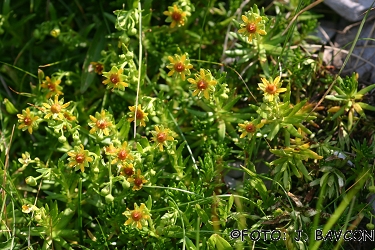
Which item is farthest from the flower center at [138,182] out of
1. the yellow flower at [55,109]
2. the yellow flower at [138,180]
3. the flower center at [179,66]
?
the flower center at [179,66]

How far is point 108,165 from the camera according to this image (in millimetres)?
2451

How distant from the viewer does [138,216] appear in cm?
232

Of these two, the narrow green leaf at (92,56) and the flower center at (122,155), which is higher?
the narrow green leaf at (92,56)

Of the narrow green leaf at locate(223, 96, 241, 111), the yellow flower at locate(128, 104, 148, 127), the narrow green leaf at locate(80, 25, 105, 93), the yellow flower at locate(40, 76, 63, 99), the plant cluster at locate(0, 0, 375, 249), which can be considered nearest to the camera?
the plant cluster at locate(0, 0, 375, 249)

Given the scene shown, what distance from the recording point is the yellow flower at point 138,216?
231 centimetres

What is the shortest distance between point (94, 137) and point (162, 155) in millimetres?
348

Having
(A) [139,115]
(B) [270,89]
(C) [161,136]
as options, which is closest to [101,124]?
(A) [139,115]

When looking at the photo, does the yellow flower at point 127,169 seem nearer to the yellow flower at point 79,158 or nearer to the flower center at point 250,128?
the yellow flower at point 79,158

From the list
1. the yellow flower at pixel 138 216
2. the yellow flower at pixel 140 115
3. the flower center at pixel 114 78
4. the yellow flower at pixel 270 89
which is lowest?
the yellow flower at pixel 138 216

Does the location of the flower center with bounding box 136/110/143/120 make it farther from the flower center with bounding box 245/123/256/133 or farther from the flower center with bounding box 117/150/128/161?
the flower center with bounding box 245/123/256/133

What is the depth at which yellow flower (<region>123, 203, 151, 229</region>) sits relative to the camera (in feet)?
7.59

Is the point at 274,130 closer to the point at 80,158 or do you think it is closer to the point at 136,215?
the point at 136,215

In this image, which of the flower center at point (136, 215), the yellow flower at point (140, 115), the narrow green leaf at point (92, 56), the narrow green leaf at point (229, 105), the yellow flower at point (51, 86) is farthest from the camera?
the narrow green leaf at point (92, 56)

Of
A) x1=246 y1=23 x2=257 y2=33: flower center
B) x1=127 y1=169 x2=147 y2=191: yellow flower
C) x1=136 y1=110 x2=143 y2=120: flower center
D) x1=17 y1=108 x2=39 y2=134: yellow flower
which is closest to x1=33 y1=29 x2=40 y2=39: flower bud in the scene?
x1=17 y1=108 x2=39 y2=134: yellow flower
